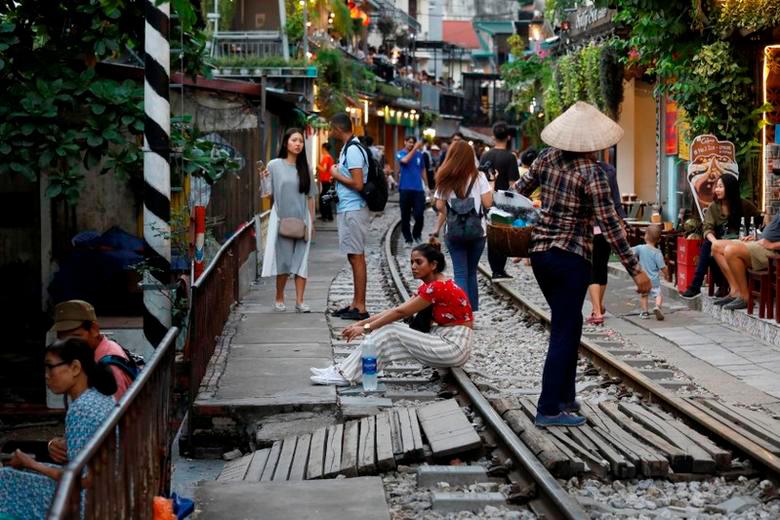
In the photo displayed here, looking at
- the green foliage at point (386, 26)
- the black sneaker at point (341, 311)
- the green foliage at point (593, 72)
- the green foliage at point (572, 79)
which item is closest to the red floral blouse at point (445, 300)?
the black sneaker at point (341, 311)

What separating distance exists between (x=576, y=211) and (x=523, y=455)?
1.64 m

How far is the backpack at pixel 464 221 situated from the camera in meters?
13.3

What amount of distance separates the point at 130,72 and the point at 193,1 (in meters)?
0.99

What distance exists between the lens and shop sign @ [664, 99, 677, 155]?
893 inches

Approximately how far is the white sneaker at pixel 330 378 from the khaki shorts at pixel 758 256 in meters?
5.11

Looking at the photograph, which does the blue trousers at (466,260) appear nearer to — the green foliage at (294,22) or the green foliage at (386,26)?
the green foliage at (294,22)

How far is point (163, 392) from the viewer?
22.6 ft

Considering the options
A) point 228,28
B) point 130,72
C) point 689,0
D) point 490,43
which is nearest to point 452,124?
point 490,43

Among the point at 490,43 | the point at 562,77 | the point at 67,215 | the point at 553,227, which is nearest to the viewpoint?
the point at 553,227

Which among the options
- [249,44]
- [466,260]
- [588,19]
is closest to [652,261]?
[466,260]

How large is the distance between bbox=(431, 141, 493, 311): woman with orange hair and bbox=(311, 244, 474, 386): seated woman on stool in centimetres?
281

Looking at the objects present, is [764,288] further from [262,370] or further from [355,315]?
[262,370]

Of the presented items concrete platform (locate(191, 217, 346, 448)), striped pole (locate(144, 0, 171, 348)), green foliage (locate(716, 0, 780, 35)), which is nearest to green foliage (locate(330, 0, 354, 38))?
concrete platform (locate(191, 217, 346, 448))

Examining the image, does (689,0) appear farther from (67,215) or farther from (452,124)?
(452,124)
